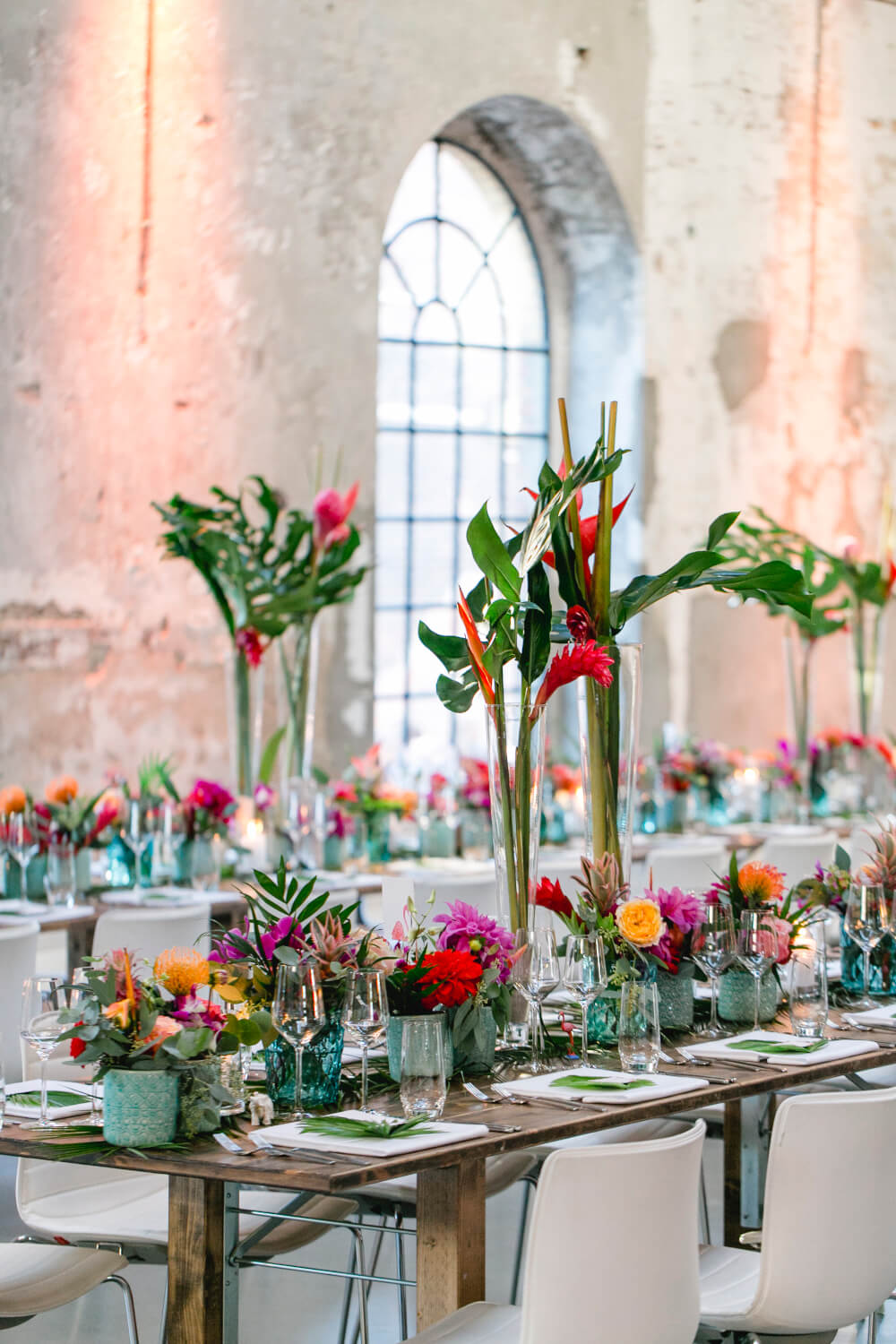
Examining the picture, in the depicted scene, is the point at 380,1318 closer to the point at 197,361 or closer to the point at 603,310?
the point at 197,361

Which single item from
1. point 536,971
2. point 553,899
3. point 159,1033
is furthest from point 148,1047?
point 553,899

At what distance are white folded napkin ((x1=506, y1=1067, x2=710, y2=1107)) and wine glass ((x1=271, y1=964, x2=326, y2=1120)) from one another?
398mm

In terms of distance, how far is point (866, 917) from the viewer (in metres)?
4.25

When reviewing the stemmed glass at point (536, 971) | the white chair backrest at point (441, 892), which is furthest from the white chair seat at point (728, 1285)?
the white chair backrest at point (441, 892)

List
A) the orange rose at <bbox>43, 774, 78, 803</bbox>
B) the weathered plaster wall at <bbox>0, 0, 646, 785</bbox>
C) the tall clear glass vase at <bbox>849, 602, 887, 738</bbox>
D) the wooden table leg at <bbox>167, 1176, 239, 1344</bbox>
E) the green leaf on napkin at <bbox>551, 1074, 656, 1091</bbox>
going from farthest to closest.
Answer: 1. the tall clear glass vase at <bbox>849, 602, 887, 738</bbox>
2. the weathered plaster wall at <bbox>0, 0, 646, 785</bbox>
3. the orange rose at <bbox>43, 774, 78, 803</bbox>
4. the green leaf on napkin at <bbox>551, 1074, 656, 1091</bbox>
5. the wooden table leg at <bbox>167, 1176, 239, 1344</bbox>

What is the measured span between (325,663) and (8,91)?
2.93m

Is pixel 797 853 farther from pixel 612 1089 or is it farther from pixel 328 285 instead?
pixel 612 1089

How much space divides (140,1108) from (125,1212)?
80 centimetres

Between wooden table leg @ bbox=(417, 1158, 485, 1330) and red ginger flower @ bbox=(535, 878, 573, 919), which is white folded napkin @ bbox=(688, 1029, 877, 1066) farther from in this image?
wooden table leg @ bbox=(417, 1158, 485, 1330)

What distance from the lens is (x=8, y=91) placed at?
7914mm

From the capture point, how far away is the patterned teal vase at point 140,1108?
2.81m

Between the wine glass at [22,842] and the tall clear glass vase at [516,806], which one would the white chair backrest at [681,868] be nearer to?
the wine glass at [22,842]

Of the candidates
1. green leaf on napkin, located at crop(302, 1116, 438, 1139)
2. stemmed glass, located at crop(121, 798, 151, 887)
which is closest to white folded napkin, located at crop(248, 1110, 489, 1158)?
green leaf on napkin, located at crop(302, 1116, 438, 1139)

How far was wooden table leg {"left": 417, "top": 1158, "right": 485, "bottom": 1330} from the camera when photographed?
9.49ft
